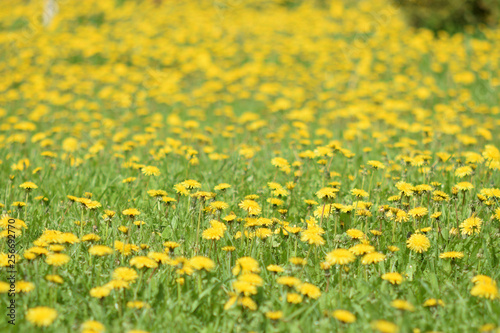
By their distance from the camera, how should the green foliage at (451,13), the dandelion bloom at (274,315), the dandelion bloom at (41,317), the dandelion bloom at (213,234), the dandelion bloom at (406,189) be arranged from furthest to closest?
1. the green foliage at (451,13)
2. the dandelion bloom at (406,189)
3. the dandelion bloom at (213,234)
4. the dandelion bloom at (274,315)
5. the dandelion bloom at (41,317)

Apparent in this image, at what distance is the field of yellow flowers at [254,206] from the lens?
6.23 feet

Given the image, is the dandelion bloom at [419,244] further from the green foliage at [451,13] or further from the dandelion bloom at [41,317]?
the green foliage at [451,13]

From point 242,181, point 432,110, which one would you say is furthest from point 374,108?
point 242,181

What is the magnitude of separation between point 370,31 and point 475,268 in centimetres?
961

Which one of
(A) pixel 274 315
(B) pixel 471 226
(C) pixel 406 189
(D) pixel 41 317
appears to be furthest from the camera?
(C) pixel 406 189

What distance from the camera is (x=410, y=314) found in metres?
1.90

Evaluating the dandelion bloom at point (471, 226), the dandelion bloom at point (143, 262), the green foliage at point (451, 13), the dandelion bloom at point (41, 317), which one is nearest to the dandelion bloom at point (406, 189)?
the dandelion bloom at point (471, 226)

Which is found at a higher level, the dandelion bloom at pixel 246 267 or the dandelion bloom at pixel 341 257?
the dandelion bloom at pixel 341 257

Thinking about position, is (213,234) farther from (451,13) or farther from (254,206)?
(451,13)

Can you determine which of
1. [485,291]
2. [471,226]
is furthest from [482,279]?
[471,226]

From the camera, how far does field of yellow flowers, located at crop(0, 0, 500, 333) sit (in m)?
1.90

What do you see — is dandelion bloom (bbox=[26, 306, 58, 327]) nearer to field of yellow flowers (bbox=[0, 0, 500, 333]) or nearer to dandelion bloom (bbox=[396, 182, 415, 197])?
field of yellow flowers (bbox=[0, 0, 500, 333])

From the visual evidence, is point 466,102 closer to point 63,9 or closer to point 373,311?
point 373,311

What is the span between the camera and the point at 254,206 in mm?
2463
